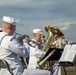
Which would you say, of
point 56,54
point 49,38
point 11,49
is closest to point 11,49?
point 11,49

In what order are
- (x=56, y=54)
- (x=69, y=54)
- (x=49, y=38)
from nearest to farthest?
(x=69, y=54) < (x=56, y=54) < (x=49, y=38)

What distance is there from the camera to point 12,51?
264 inches

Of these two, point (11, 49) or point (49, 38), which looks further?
point (49, 38)

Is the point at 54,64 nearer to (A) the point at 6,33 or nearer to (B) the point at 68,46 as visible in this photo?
(B) the point at 68,46

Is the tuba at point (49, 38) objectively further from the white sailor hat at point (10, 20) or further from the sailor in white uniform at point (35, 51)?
the white sailor hat at point (10, 20)

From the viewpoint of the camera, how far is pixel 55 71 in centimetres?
945

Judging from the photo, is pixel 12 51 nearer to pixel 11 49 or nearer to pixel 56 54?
pixel 11 49

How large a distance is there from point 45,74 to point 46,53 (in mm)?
1067

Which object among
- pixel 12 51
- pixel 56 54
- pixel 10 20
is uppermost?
pixel 10 20

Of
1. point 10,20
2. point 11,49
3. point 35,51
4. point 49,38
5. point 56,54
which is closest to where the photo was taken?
point 11,49

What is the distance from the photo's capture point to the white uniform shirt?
665cm

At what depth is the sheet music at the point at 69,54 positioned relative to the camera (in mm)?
7922

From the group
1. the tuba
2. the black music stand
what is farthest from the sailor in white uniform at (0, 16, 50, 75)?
the tuba

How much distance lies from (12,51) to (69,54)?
5.95 ft
